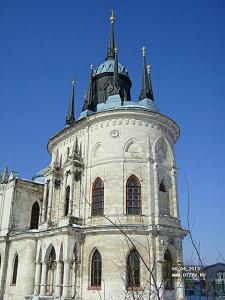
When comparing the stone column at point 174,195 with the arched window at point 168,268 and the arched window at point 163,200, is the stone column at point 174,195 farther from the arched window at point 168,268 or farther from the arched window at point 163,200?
the arched window at point 168,268

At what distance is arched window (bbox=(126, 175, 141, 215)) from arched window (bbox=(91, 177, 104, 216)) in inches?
70.9

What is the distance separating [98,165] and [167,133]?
5842 millimetres

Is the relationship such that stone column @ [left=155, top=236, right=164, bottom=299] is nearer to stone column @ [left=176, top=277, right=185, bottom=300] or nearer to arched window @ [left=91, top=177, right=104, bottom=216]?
stone column @ [left=176, top=277, right=185, bottom=300]

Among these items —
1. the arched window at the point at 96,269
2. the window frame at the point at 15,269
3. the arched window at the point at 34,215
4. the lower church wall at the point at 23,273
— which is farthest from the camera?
the arched window at the point at 34,215

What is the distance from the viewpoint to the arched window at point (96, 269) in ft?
65.6

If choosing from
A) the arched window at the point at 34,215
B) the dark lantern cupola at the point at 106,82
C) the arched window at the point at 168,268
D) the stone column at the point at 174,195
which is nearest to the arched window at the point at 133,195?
the stone column at the point at 174,195

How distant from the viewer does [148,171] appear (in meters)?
21.6

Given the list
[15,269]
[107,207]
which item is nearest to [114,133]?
[107,207]

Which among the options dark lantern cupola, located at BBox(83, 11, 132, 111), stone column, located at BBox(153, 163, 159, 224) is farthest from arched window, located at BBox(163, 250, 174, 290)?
dark lantern cupola, located at BBox(83, 11, 132, 111)

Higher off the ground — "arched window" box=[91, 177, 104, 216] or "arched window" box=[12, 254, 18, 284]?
"arched window" box=[91, 177, 104, 216]

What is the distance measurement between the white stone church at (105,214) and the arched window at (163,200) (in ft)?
0.23

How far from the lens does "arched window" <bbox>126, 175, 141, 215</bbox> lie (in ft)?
68.8

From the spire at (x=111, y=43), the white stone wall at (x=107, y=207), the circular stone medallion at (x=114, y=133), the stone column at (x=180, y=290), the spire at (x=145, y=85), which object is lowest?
the stone column at (x=180, y=290)

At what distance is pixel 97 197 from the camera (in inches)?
868
